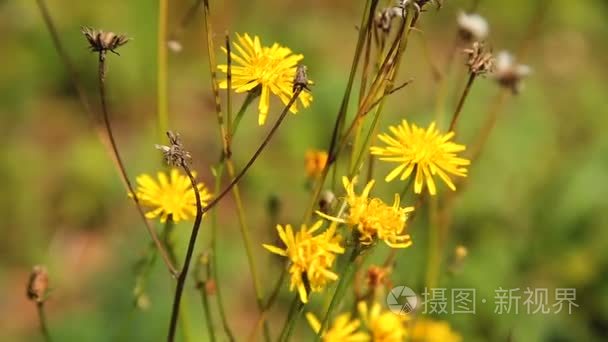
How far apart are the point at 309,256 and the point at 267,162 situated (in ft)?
4.86

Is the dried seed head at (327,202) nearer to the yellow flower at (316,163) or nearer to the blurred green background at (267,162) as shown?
the yellow flower at (316,163)

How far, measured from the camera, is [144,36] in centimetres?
251

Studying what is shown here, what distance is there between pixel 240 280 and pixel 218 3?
97 centimetres

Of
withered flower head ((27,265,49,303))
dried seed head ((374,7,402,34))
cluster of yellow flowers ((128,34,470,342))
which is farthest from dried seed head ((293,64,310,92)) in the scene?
withered flower head ((27,265,49,303))

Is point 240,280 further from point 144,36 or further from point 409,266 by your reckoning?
point 144,36

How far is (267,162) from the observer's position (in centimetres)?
224

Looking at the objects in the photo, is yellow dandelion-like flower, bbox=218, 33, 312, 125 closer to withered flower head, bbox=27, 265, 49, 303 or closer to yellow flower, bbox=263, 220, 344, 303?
yellow flower, bbox=263, 220, 344, 303

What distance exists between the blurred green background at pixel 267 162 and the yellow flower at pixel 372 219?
0.55 metres

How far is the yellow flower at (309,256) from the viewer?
2.49 feet

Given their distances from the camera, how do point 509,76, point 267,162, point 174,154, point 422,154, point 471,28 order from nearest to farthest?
point 174,154 → point 422,154 → point 471,28 → point 509,76 → point 267,162

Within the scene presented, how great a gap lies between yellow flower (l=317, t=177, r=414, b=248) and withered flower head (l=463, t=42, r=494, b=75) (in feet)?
0.58

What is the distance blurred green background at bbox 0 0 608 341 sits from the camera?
1.75 meters

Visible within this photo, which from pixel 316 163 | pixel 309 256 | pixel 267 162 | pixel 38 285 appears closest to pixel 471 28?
pixel 316 163

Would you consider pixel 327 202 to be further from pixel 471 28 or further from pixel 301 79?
pixel 471 28
